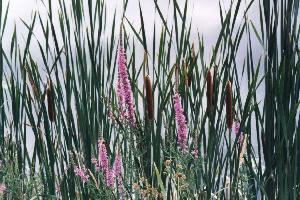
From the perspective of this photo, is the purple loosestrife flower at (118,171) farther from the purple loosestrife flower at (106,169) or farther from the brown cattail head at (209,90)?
the brown cattail head at (209,90)

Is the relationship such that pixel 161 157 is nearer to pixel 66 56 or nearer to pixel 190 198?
pixel 190 198

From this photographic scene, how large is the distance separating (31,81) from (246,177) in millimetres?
1275

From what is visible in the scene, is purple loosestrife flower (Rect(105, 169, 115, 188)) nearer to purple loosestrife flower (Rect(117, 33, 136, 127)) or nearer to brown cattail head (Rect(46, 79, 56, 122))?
purple loosestrife flower (Rect(117, 33, 136, 127))

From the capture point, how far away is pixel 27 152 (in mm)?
3381

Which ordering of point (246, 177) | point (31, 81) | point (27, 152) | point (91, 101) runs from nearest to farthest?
point (246, 177)
point (91, 101)
point (31, 81)
point (27, 152)

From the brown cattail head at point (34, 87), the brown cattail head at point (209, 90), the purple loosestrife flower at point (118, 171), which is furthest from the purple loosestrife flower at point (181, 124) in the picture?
the brown cattail head at point (34, 87)

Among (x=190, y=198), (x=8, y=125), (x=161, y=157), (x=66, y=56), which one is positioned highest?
(x=66, y=56)

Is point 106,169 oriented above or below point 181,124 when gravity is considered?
below

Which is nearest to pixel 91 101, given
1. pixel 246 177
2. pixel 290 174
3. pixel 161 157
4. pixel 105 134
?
pixel 105 134

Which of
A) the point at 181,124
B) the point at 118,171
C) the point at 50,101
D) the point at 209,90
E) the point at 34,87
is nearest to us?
the point at 181,124

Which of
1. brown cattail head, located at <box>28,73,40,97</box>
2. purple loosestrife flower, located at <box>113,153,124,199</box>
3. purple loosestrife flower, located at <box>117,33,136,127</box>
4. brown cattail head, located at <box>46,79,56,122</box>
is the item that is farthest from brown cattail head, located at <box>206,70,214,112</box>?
brown cattail head, located at <box>28,73,40,97</box>

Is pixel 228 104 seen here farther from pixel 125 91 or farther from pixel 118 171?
pixel 118 171

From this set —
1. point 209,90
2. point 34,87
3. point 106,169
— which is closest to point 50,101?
point 34,87

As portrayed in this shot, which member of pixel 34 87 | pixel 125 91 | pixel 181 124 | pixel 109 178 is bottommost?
pixel 109 178
